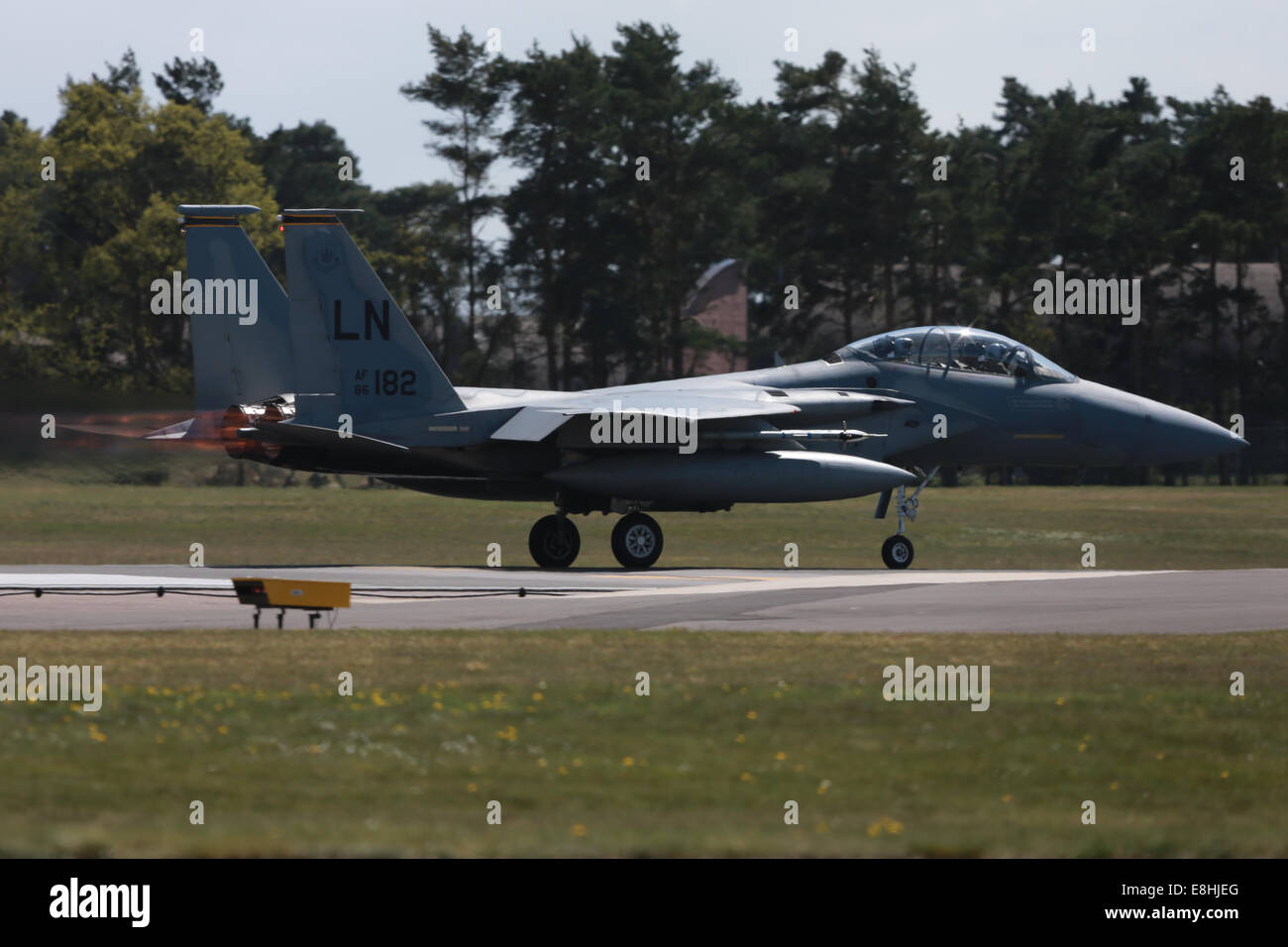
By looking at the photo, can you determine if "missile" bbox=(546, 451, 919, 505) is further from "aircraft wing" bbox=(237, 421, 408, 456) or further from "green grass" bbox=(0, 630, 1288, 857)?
"green grass" bbox=(0, 630, 1288, 857)

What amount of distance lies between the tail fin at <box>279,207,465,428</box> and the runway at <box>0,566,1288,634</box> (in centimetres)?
271

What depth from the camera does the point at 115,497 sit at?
37.2 meters

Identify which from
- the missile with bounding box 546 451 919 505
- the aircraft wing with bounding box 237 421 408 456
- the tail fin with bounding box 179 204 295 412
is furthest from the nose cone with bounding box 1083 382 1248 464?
the tail fin with bounding box 179 204 295 412

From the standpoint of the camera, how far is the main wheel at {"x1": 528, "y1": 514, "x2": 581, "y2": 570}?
27.8 metres

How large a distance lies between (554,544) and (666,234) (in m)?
40.8

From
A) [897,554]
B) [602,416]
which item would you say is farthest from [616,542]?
[897,554]

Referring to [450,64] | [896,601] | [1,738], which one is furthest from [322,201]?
[1,738]

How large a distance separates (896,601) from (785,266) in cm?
5015

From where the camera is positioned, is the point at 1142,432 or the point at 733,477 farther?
the point at 1142,432

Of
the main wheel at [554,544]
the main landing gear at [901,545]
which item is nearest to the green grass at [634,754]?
the main wheel at [554,544]

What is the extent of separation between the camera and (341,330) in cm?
2609

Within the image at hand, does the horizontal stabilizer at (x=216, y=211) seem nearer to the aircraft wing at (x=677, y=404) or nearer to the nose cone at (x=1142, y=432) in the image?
the aircraft wing at (x=677, y=404)

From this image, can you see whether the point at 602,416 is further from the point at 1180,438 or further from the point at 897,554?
the point at 1180,438
